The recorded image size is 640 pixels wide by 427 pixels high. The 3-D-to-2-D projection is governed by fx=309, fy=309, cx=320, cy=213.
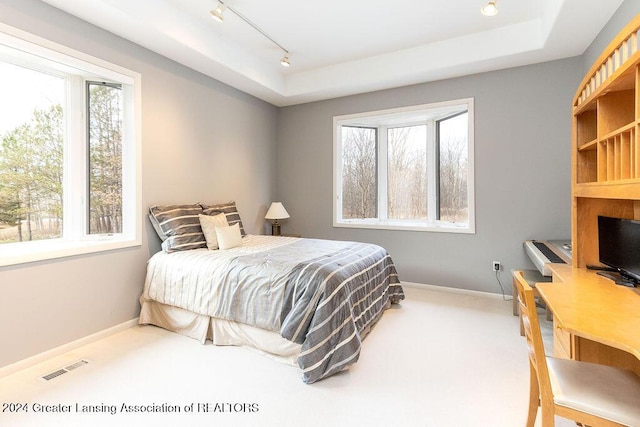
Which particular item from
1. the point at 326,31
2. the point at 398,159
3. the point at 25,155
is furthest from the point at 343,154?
the point at 25,155

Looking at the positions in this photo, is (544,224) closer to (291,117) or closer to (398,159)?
(398,159)

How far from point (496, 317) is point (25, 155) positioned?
442 centimetres

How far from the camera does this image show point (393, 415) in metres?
1.73

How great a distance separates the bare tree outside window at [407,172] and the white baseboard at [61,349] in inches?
141

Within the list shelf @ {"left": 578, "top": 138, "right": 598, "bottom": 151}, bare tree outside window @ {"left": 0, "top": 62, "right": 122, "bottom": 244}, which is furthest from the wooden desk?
bare tree outside window @ {"left": 0, "top": 62, "right": 122, "bottom": 244}

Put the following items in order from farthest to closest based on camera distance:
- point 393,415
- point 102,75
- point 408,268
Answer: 1. point 408,268
2. point 102,75
3. point 393,415

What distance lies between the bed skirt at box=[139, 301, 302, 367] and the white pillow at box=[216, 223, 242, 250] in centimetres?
74

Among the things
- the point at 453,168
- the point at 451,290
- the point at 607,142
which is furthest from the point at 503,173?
the point at 607,142

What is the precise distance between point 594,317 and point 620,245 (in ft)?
2.75

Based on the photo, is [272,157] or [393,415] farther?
[272,157]

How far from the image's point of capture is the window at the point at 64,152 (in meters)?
2.35

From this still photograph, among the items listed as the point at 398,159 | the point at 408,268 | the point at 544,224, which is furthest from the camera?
the point at 398,159

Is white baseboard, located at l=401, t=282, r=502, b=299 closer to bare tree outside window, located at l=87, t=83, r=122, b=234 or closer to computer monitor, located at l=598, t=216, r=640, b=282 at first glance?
computer monitor, located at l=598, t=216, r=640, b=282

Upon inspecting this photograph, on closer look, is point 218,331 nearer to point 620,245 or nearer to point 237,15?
point 620,245
